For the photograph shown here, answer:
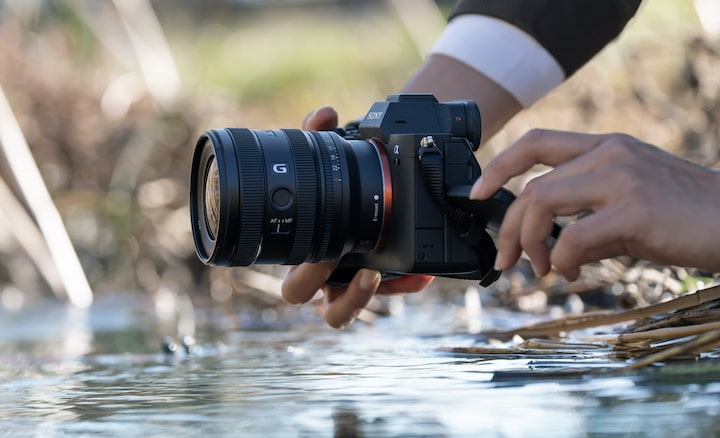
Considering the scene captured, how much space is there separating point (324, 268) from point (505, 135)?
2.31 meters

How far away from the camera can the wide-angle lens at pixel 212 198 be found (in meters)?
1.50

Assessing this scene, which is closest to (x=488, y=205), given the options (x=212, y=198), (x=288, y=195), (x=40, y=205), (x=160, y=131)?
(x=288, y=195)

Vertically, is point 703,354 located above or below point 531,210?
below

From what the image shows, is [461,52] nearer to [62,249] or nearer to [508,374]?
[508,374]

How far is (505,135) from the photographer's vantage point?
4.00 metres

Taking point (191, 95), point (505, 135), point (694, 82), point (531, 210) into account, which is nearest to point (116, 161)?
point (191, 95)

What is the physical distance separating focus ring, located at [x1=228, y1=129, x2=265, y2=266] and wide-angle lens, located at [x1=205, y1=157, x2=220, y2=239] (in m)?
0.03

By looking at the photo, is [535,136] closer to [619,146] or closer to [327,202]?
[619,146]

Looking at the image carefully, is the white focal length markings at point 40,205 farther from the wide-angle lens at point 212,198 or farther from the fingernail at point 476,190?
A: the fingernail at point 476,190

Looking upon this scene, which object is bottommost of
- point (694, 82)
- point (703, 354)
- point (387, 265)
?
point (703, 354)

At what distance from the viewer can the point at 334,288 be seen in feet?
5.90

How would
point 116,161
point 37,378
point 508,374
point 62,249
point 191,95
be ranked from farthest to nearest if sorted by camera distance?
point 191,95 → point 116,161 → point 62,249 → point 37,378 → point 508,374

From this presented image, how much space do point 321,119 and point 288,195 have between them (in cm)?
35

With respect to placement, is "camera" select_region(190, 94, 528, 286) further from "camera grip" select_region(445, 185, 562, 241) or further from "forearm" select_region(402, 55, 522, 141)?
"forearm" select_region(402, 55, 522, 141)
